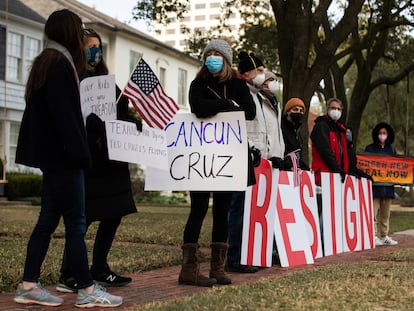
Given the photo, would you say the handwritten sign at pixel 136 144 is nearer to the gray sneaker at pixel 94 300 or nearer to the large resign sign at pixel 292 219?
the gray sneaker at pixel 94 300

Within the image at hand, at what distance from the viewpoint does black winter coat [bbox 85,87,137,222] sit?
5.62 m

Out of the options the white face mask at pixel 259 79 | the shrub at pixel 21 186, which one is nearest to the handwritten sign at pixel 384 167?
the white face mask at pixel 259 79

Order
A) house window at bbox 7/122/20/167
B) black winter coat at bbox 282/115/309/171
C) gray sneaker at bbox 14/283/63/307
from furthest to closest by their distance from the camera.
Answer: house window at bbox 7/122/20/167 < black winter coat at bbox 282/115/309/171 < gray sneaker at bbox 14/283/63/307

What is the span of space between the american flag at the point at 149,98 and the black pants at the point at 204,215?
713 millimetres

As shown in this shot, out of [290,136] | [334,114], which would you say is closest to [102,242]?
[290,136]

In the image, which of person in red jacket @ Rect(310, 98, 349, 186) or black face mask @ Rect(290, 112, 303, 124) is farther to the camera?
person in red jacket @ Rect(310, 98, 349, 186)

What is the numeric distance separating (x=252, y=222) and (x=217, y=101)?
5.87 feet

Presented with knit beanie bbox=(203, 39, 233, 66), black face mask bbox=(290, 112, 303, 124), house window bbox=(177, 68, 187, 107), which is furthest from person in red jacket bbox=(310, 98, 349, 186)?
house window bbox=(177, 68, 187, 107)

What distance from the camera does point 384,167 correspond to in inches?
454

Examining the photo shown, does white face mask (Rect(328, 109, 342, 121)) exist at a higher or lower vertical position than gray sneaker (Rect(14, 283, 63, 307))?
higher

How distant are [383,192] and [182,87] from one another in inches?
1213

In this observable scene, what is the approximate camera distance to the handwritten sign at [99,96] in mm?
5426

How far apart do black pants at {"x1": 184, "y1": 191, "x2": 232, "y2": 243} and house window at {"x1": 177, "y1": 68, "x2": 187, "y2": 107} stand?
34742mm

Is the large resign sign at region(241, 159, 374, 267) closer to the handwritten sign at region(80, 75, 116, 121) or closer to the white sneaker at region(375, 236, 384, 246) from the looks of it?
the white sneaker at region(375, 236, 384, 246)
